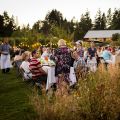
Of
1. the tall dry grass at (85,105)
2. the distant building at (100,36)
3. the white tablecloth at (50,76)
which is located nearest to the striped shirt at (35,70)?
the white tablecloth at (50,76)

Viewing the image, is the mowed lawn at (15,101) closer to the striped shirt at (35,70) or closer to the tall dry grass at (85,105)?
the striped shirt at (35,70)

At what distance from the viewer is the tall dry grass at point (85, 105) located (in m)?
6.79

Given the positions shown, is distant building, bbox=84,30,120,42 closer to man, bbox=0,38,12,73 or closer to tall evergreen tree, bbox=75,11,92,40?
tall evergreen tree, bbox=75,11,92,40

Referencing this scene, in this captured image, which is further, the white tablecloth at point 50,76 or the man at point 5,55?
the man at point 5,55

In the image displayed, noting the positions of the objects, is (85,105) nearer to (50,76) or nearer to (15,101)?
(15,101)

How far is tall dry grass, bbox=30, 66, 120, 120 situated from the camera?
679 cm

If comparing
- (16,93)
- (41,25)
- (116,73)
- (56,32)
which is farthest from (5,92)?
(41,25)

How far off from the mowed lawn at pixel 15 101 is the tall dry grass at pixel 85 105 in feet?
3.70

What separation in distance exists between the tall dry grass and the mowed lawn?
113 centimetres

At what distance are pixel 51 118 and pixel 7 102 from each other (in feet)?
14.1

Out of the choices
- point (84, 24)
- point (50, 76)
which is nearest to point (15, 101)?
point (50, 76)

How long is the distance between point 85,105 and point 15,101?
4.41 m

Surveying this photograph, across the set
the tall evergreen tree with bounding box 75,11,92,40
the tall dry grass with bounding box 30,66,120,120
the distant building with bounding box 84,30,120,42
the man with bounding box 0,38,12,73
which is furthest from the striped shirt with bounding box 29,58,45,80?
the tall evergreen tree with bounding box 75,11,92,40

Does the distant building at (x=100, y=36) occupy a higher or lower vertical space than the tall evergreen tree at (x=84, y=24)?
lower
